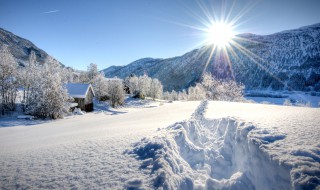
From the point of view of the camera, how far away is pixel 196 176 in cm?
682

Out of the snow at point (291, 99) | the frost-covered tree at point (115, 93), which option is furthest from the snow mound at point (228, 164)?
the snow at point (291, 99)

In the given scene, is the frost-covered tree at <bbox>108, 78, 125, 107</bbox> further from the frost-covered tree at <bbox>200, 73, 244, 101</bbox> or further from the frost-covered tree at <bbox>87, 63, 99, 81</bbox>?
the frost-covered tree at <bbox>200, 73, 244, 101</bbox>

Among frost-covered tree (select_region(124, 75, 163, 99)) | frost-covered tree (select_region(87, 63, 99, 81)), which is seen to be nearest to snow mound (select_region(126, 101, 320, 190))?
frost-covered tree (select_region(87, 63, 99, 81))

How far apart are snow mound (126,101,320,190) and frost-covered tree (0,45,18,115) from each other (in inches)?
1256

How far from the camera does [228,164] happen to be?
9.02m

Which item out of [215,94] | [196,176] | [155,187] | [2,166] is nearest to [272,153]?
[196,176]

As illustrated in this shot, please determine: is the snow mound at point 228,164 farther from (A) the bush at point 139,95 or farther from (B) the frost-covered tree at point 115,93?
(A) the bush at point 139,95

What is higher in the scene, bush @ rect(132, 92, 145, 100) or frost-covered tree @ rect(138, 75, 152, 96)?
frost-covered tree @ rect(138, 75, 152, 96)

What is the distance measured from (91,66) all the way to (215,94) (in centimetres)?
4792

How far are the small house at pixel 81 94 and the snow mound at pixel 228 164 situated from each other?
3439 centimetres

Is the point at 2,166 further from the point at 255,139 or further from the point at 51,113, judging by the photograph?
the point at 51,113

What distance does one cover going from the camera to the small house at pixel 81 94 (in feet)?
129

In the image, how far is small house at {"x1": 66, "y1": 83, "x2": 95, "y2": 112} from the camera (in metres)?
39.2

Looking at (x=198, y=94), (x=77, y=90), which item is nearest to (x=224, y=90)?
(x=198, y=94)
